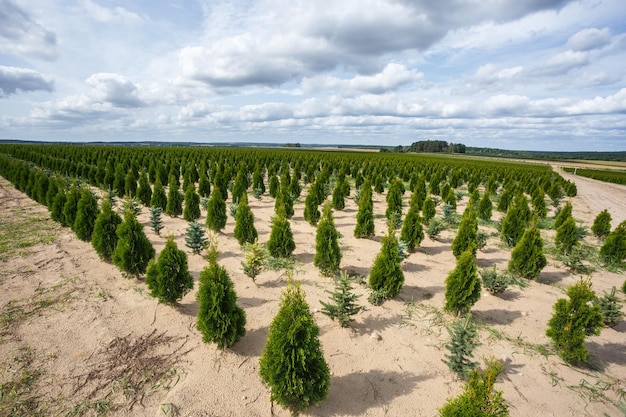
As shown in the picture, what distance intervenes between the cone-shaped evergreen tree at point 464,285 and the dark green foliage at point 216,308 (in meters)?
4.41

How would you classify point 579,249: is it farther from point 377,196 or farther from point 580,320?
point 377,196

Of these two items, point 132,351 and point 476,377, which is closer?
point 476,377

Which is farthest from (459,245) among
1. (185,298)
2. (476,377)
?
(185,298)

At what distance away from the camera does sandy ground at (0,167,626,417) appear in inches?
164

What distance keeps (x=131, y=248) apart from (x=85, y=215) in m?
4.01

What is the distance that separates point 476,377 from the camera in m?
2.81

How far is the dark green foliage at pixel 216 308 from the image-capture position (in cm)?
Answer: 488

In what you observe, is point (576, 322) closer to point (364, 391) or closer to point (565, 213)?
point (364, 391)

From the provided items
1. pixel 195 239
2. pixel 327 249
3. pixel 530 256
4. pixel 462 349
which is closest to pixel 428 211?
pixel 530 256

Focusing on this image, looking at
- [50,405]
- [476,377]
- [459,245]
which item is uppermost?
[476,377]

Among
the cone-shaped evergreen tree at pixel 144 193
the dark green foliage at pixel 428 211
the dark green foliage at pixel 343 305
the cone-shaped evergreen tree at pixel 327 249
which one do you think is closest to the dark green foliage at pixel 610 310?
the dark green foliage at pixel 343 305

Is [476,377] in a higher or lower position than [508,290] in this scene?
higher

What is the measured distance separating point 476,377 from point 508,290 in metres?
6.05

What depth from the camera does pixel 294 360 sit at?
374 centimetres
